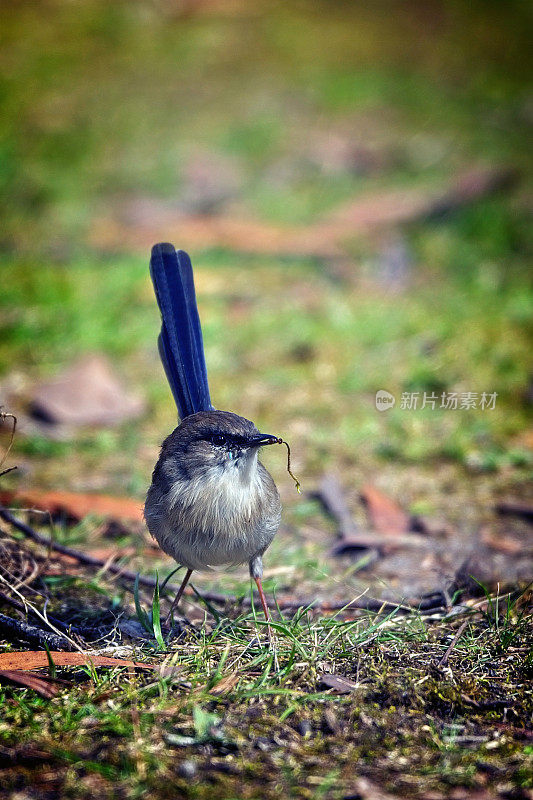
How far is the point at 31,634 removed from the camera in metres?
2.76

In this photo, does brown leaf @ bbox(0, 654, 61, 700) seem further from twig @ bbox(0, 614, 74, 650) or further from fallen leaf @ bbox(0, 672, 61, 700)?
twig @ bbox(0, 614, 74, 650)

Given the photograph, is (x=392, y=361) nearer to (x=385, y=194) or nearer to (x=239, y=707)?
(x=385, y=194)

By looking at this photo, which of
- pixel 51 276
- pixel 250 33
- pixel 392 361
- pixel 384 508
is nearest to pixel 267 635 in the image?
pixel 384 508

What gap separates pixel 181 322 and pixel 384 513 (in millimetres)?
1649

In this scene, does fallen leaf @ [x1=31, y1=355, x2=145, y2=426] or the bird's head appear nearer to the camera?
the bird's head

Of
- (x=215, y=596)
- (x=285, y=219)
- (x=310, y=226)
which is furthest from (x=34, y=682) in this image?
(x=285, y=219)

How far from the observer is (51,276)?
6680mm

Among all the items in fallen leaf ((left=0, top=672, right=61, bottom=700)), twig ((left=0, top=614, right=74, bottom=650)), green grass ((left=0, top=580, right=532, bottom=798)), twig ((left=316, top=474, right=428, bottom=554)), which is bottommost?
green grass ((left=0, top=580, right=532, bottom=798))

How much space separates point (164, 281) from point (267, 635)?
1.56 m

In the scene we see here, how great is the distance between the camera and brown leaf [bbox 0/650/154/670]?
260 centimetres

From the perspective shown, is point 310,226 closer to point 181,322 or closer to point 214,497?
point 181,322

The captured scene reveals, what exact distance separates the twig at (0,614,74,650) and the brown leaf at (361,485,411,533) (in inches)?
75.5

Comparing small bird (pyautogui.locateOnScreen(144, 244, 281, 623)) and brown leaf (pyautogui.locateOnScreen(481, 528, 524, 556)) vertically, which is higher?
small bird (pyautogui.locateOnScreen(144, 244, 281, 623))

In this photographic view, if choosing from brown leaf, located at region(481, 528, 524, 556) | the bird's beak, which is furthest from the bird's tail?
brown leaf, located at region(481, 528, 524, 556)
